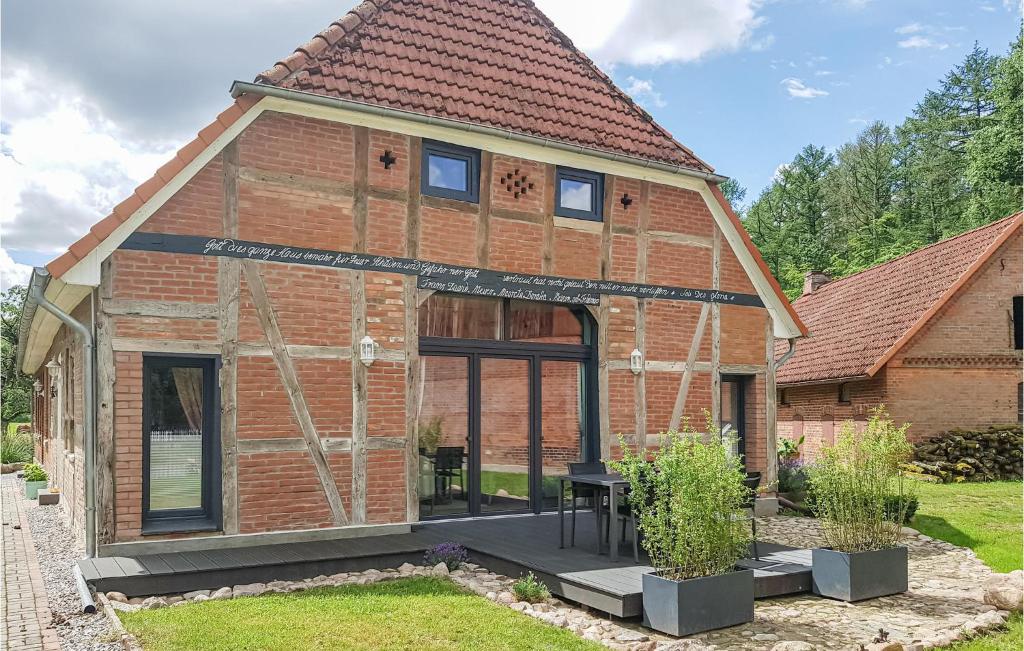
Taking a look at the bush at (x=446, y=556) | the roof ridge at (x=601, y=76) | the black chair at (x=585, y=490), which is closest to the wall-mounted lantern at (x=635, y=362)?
the black chair at (x=585, y=490)

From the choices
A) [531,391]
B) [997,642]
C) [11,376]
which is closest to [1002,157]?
[531,391]

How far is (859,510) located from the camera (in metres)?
7.46

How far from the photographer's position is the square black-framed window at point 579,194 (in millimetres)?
10867

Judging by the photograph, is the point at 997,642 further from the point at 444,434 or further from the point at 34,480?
the point at 34,480

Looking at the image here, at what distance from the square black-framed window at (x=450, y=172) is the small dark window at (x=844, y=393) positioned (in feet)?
41.0

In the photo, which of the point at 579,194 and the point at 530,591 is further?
the point at 579,194

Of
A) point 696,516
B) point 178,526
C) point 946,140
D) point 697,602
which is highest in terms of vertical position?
point 946,140

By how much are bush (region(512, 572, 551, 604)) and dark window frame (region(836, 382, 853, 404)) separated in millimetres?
13951

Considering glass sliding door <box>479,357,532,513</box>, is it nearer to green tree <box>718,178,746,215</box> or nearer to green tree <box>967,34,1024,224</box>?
green tree <box>967,34,1024,224</box>

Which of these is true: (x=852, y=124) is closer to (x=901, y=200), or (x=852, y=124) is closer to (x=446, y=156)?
(x=901, y=200)

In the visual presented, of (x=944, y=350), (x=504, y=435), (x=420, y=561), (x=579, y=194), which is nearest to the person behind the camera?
(x=420, y=561)

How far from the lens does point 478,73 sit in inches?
416

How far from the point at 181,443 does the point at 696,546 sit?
526 centimetres

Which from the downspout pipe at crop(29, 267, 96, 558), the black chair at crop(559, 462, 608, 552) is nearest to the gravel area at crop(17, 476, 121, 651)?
the downspout pipe at crop(29, 267, 96, 558)
